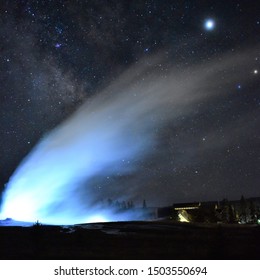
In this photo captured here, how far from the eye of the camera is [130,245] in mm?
16078

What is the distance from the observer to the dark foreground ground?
14.7 m

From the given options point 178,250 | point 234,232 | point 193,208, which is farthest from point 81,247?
point 193,208

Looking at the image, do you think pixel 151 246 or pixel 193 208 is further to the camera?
pixel 193 208

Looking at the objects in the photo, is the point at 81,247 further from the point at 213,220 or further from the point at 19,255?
the point at 213,220

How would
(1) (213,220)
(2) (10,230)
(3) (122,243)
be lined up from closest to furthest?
(3) (122,243) → (2) (10,230) → (1) (213,220)

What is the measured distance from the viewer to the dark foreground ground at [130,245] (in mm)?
14688

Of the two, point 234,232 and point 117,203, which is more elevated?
point 117,203

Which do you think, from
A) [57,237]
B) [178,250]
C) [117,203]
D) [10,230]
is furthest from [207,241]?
[117,203]

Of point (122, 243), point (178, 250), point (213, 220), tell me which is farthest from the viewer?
point (213, 220)
